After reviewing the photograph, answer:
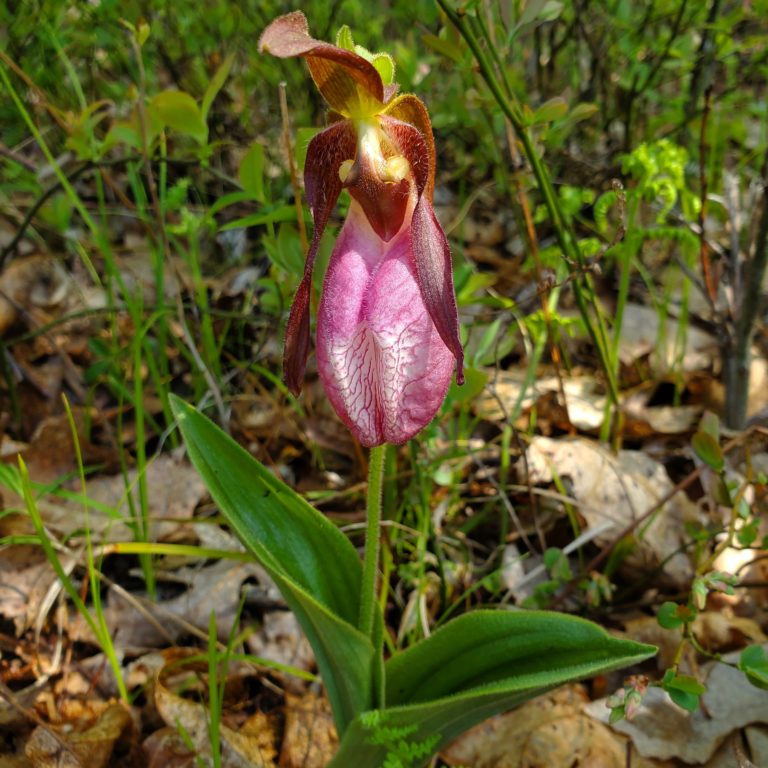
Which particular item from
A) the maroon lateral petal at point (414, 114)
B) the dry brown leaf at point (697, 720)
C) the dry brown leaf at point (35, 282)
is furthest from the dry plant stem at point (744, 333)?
the dry brown leaf at point (35, 282)

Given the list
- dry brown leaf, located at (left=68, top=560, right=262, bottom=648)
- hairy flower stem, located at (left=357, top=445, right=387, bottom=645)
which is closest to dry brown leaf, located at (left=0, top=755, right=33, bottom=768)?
dry brown leaf, located at (left=68, top=560, right=262, bottom=648)

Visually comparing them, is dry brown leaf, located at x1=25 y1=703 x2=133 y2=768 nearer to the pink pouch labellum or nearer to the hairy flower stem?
the hairy flower stem

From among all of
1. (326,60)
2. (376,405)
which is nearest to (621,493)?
(376,405)

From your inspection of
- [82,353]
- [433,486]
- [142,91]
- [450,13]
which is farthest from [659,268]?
[82,353]

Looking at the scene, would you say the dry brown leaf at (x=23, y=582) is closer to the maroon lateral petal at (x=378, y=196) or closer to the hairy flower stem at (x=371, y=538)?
the hairy flower stem at (x=371, y=538)

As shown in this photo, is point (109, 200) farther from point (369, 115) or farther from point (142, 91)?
point (369, 115)

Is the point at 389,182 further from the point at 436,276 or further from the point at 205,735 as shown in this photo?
the point at 205,735
